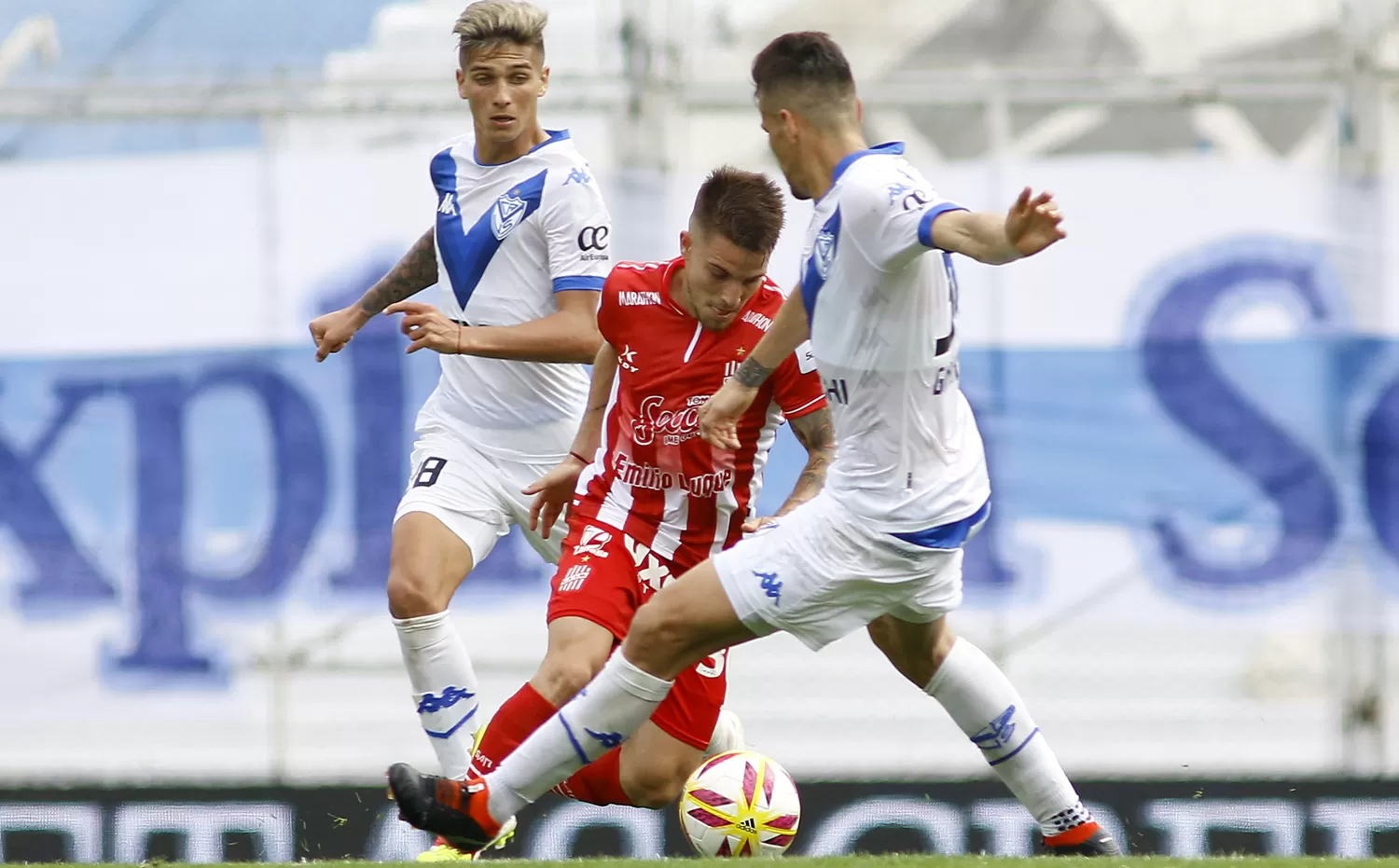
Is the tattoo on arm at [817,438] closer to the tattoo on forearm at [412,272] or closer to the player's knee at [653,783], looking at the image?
the player's knee at [653,783]

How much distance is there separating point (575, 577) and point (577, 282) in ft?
2.65

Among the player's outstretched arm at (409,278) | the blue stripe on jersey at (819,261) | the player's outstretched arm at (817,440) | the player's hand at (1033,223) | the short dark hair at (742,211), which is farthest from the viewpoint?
the player's outstretched arm at (409,278)

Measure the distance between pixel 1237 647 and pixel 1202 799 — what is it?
2.04 feet

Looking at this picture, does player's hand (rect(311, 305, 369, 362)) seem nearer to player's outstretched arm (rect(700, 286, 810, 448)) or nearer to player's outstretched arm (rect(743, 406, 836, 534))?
player's outstretched arm (rect(743, 406, 836, 534))

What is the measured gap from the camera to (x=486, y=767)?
13.3 ft

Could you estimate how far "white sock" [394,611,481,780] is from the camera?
14.6 feet

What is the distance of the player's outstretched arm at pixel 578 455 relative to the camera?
→ 4371 mm

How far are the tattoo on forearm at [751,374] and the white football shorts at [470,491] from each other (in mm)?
1197

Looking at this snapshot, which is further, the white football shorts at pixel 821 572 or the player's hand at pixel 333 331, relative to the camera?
the player's hand at pixel 333 331

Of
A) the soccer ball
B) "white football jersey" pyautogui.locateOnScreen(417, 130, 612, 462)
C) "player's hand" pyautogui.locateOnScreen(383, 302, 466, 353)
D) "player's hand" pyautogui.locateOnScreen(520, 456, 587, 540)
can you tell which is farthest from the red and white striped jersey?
the soccer ball

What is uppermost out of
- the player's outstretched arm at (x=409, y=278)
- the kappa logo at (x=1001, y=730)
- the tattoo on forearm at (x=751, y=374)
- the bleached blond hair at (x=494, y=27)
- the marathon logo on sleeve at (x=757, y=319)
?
the bleached blond hair at (x=494, y=27)

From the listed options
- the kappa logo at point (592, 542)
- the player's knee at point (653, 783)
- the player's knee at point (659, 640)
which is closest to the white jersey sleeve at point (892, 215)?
the player's knee at point (659, 640)

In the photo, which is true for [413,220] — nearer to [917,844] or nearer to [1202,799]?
[917,844]

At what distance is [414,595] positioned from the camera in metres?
4.42
